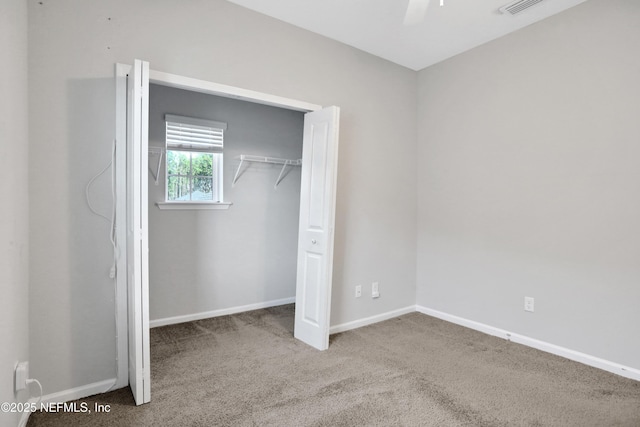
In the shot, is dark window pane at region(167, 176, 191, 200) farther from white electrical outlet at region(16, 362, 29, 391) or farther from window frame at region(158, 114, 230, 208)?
white electrical outlet at region(16, 362, 29, 391)

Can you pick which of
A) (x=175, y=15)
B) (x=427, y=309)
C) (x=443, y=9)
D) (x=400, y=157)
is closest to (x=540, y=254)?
(x=427, y=309)

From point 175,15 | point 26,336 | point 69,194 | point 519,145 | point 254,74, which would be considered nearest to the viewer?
point 26,336

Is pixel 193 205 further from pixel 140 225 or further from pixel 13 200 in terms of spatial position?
pixel 13 200

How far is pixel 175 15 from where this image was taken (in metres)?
2.53

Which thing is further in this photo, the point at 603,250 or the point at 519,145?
the point at 519,145

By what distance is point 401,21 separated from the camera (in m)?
3.00

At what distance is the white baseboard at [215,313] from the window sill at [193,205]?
1110 millimetres

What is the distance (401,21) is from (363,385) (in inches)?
113

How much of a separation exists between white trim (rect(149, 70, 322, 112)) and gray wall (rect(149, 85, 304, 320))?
3.66 ft

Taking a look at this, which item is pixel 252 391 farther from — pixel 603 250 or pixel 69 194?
pixel 603 250

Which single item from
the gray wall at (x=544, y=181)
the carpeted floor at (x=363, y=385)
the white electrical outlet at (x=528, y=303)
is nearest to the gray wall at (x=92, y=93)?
the carpeted floor at (x=363, y=385)

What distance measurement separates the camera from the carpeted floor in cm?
206

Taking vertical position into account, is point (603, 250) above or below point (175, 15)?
below

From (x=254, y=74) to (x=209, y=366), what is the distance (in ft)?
7.57
